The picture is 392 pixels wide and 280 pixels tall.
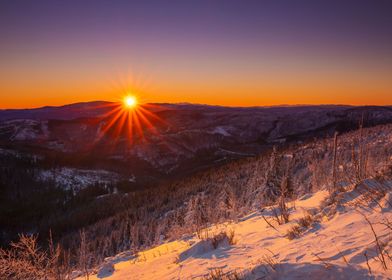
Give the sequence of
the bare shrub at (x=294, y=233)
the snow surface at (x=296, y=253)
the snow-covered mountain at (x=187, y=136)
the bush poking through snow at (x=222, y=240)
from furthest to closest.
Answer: the snow-covered mountain at (x=187, y=136) < the bush poking through snow at (x=222, y=240) < the bare shrub at (x=294, y=233) < the snow surface at (x=296, y=253)

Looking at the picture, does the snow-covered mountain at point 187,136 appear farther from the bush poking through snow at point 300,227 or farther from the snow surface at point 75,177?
the bush poking through snow at point 300,227

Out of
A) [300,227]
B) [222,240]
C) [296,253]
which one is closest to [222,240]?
[222,240]

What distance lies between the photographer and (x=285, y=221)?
214 inches

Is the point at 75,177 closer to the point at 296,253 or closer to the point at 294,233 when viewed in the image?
the point at 294,233

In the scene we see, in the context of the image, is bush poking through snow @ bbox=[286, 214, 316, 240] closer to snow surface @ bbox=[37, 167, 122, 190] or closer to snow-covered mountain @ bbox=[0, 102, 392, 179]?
snow surface @ bbox=[37, 167, 122, 190]

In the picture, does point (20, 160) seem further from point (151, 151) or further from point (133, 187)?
point (151, 151)

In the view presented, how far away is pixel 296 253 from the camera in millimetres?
3406

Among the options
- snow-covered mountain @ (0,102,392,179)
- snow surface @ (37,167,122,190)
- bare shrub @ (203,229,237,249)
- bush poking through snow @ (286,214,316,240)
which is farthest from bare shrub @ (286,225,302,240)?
snow-covered mountain @ (0,102,392,179)

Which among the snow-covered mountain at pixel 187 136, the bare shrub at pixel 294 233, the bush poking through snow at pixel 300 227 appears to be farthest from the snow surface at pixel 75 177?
the bare shrub at pixel 294 233

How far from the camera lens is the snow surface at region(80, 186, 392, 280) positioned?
2.67 metres

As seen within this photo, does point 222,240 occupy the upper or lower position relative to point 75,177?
upper

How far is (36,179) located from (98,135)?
89.4 metres

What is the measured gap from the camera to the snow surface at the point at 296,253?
8.77ft

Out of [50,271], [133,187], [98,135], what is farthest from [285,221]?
[98,135]
